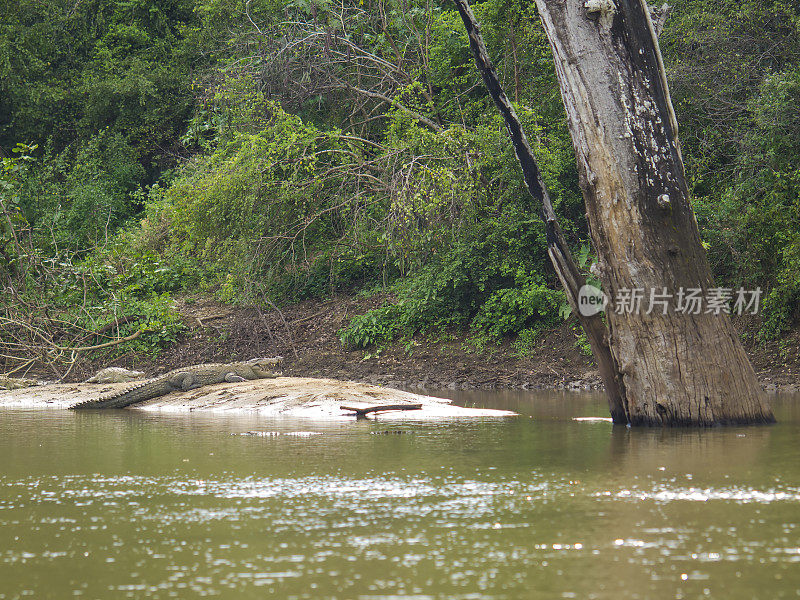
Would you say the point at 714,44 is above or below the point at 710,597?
above

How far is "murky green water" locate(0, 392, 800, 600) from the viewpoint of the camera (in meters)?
3.47

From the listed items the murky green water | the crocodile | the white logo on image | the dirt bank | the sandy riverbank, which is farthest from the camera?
the dirt bank

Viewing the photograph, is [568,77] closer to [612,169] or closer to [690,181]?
[612,169]

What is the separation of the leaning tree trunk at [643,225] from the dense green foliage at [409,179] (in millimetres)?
7919

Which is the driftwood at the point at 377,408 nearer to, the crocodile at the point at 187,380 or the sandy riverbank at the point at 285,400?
the sandy riverbank at the point at 285,400

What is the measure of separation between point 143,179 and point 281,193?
13380 millimetres

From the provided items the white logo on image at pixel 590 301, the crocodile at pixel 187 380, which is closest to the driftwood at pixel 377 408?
the white logo on image at pixel 590 301

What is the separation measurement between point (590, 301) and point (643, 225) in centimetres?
90

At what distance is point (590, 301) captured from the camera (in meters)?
9.32

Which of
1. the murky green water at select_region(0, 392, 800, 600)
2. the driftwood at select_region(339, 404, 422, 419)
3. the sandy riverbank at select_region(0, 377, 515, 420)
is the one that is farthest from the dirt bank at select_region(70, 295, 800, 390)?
the murky green water at select_region(0, 392, 800, 600)

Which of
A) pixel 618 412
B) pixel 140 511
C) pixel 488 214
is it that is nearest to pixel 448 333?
pixel 488 214

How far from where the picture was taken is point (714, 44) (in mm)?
19469

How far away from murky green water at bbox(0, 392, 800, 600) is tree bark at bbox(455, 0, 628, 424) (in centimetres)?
114

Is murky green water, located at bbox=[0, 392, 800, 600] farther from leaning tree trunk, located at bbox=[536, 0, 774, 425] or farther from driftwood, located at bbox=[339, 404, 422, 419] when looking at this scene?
driftwood, located at bbox=[339, 404, 422, 419]
